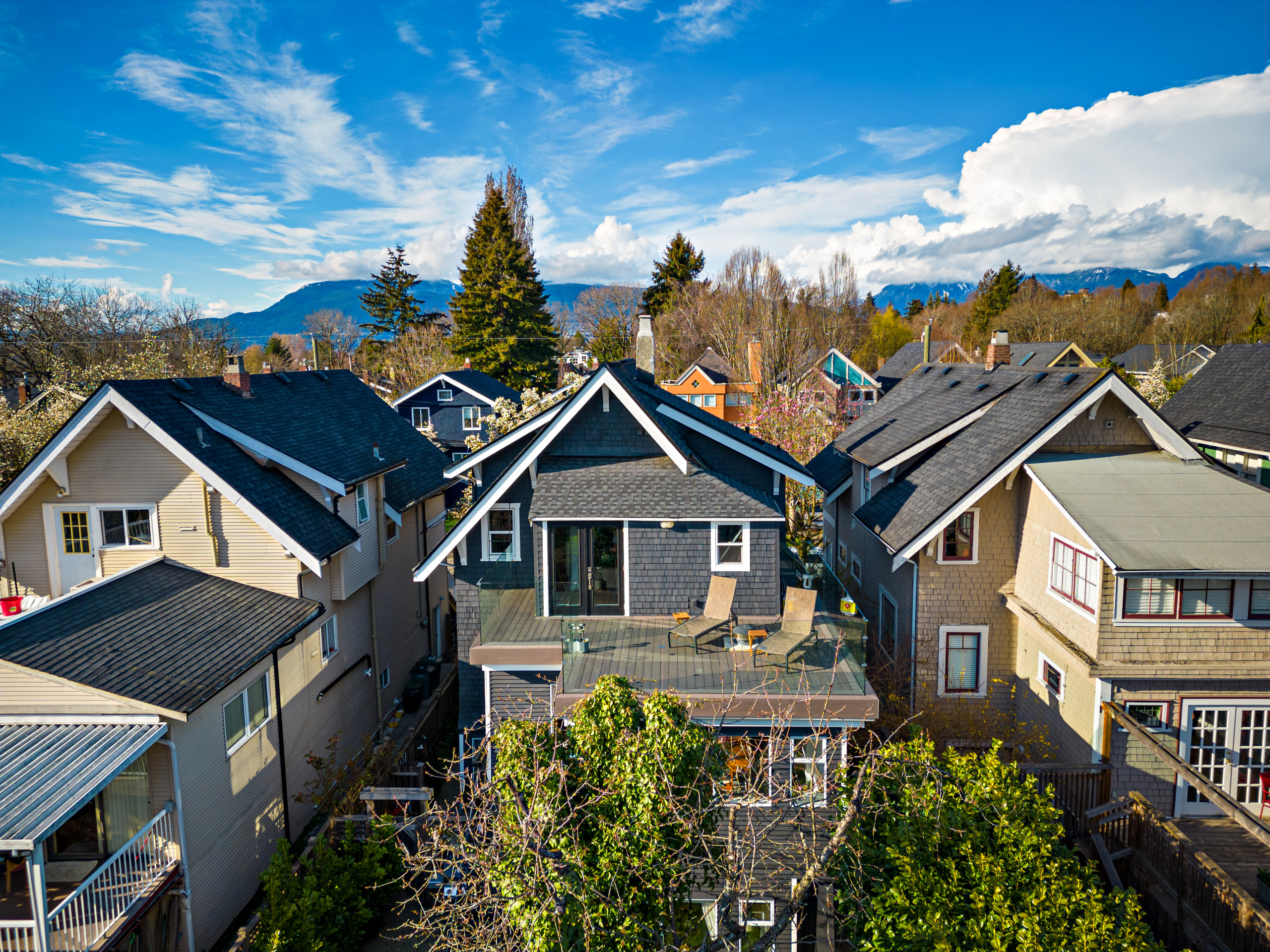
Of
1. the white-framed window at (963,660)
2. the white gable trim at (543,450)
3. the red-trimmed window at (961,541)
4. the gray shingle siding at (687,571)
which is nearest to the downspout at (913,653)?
the white-framed window at (963,660)

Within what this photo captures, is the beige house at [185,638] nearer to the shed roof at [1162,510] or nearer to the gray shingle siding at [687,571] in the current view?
the gray shingle siding at [687,571]

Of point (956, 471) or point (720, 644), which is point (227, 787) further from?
point (956, 471)

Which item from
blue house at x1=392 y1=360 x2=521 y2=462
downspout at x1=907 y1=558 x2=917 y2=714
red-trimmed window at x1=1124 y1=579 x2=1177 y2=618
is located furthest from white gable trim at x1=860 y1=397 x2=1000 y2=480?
blue house at x1=392 y1=360 x2=521 y2=462

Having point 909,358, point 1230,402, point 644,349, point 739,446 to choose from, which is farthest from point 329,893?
point 909,358

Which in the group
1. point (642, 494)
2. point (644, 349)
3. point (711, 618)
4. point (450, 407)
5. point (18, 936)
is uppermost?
point (644, 349)

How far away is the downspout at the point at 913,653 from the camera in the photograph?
17344 millimetres

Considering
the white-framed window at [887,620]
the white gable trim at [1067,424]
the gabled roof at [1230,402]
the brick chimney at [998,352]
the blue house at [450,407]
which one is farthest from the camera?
the blue house at [450,407]

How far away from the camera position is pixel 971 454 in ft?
60.0

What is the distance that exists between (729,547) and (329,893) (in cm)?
1055

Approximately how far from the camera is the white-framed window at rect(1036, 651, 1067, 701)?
15562 millimetres

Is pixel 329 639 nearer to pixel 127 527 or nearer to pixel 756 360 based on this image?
pixel 127 527

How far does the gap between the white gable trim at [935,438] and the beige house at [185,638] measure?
48.2ft

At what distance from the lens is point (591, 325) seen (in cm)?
8450

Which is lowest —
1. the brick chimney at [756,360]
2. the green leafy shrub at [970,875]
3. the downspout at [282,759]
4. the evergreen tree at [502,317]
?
the downspout at [282,759]
